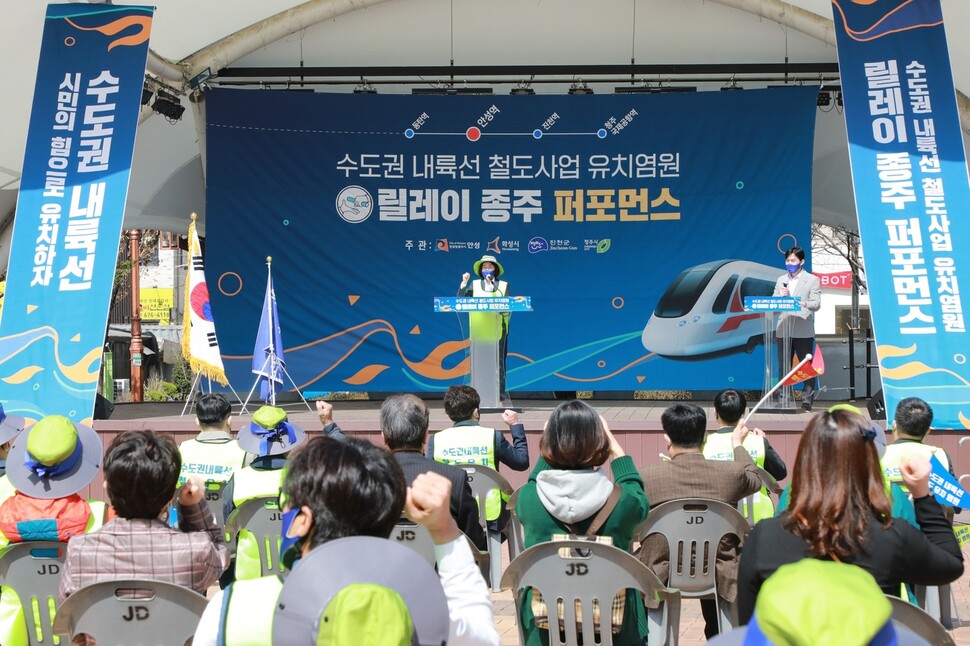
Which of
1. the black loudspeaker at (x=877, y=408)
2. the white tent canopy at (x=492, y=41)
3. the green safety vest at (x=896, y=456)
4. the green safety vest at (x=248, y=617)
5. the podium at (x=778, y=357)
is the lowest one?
the green safety vest at (x=248, y=617)

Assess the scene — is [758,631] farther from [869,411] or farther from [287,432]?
[869,411]

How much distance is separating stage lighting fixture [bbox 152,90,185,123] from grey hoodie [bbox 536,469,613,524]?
9324 mm

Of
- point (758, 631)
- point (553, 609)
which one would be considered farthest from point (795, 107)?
point (758, 631)

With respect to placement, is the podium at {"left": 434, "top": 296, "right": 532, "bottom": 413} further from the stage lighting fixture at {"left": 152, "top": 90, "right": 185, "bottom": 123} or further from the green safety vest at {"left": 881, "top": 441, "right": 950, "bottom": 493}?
the stage lighting fixture at {"left": 152, "top": 90, "right": 185, "bottom": 123}

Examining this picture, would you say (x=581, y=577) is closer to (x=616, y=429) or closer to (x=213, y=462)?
(x=213, y=462)

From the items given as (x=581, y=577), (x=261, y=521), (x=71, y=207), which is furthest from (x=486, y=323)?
(x=581, y=577)

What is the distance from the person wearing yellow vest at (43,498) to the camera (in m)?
2.95

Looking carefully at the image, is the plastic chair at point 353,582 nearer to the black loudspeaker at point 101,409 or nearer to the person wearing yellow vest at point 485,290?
the person wearing yellow vest at point 485,290

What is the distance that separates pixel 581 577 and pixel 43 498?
5.06 ft

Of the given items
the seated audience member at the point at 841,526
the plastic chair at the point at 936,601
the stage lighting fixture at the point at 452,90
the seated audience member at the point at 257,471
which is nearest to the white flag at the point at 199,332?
the stage lighting fixture at the point at 452,90

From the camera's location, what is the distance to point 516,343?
11352 mm

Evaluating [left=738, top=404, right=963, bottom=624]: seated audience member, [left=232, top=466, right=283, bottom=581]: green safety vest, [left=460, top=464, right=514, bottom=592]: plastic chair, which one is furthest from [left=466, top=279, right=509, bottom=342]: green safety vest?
[left=738, top=404, right=963, bottom=624]: seated audience member

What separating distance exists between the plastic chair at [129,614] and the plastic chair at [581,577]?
2.77 ft

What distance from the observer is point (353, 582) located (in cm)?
137
